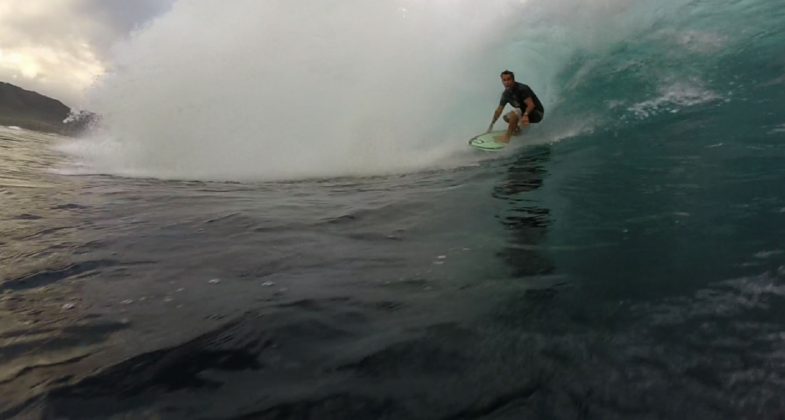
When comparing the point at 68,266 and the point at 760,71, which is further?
the point at 760,71

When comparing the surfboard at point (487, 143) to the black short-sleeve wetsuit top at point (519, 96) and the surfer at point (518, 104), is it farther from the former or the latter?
the black short-sleeve wetsuit top at point (519, 96)

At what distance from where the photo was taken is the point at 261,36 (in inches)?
648

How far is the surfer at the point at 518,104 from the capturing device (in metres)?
12.2

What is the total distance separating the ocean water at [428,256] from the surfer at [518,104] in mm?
709

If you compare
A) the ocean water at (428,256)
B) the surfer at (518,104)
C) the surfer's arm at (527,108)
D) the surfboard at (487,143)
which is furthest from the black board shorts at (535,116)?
the surfboard at (487,143)

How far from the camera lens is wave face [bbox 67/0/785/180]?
13.2 meters

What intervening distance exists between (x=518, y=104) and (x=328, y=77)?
6073 mm

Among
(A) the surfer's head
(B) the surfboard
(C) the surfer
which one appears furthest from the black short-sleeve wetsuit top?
(B) the surfboard

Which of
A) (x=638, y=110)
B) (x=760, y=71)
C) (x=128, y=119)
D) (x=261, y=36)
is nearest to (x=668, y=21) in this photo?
(x=760, y=71)

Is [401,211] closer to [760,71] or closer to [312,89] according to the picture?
[312,89]

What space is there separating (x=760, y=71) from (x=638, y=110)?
311 centimetres

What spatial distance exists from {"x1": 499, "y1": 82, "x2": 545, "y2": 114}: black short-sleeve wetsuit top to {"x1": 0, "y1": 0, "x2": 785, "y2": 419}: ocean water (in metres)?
1.05

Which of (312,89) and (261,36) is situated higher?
(261,36)

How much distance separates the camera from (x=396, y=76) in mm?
15391
